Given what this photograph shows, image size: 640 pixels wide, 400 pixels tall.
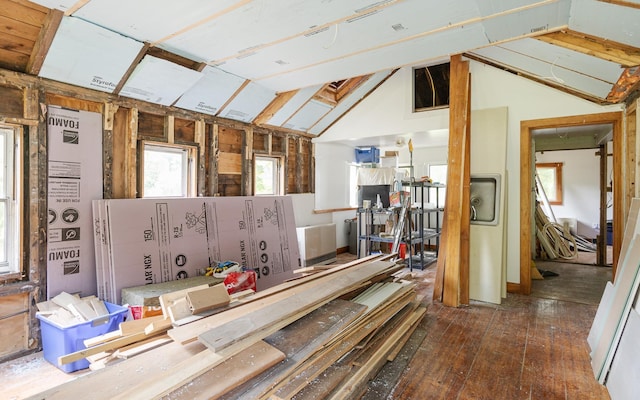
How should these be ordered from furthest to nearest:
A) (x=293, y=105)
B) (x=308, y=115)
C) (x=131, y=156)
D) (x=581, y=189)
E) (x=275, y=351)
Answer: (x=581, y=189) → (x=308, y=115) → (x=293, y=105) → (x=131, y=156) → (x=275, y=351)

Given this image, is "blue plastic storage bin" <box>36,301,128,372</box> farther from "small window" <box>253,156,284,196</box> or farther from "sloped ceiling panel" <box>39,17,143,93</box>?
"small window" <box>253,156,284,196</box>

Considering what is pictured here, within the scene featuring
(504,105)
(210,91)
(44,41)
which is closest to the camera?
(44,41)

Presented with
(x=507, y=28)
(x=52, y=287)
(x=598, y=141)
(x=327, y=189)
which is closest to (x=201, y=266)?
(x=52, y=287)

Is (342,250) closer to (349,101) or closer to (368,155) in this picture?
(368,155)

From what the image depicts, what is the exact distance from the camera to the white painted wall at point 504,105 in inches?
153

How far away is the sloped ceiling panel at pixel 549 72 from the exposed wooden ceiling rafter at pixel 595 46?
60 centimetres

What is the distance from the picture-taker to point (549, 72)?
3.54 metres

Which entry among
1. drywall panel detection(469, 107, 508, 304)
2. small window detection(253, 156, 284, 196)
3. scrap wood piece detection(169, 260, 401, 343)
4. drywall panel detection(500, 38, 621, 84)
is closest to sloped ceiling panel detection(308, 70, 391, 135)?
small window detection(253, 156, 284, 196)

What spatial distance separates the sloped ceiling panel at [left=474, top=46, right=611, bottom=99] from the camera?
10.7 ft

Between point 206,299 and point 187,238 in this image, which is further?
point 187,238

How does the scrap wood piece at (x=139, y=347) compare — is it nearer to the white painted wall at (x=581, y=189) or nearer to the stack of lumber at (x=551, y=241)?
the stack of lumber at (x=551, y=241)

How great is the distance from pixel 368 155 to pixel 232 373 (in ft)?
19.5

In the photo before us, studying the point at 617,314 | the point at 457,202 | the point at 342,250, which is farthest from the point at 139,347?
the point at 342,250

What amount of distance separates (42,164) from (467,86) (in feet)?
14.4
